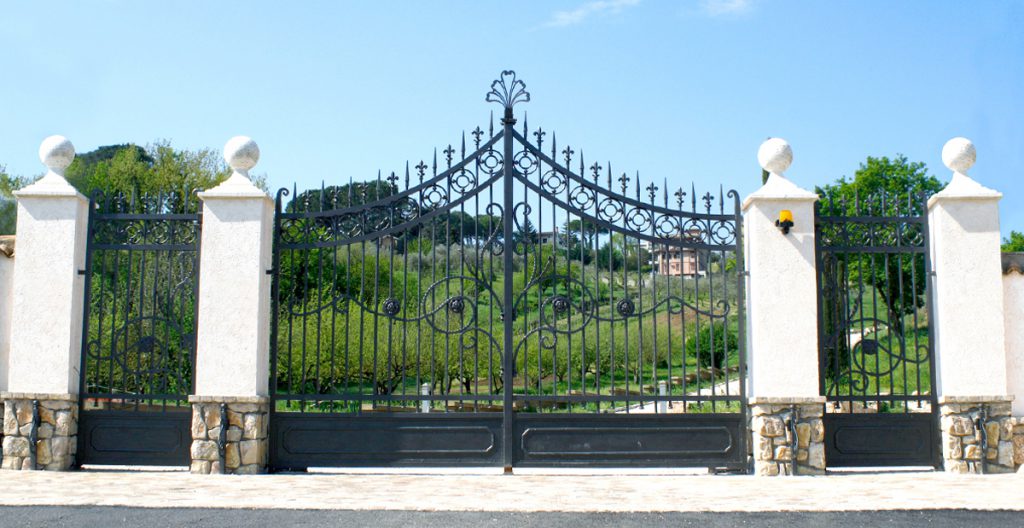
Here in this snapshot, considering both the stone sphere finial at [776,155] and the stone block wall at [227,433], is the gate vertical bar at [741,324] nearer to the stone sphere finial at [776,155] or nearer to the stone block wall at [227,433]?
the stone sphere finial at [776,155]

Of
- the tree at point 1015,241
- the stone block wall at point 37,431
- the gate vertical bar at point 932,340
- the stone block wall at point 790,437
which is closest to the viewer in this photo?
the stone block wall at point 790,437

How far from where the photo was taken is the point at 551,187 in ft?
28.4

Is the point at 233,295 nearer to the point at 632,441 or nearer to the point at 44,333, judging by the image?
the point at 44,333

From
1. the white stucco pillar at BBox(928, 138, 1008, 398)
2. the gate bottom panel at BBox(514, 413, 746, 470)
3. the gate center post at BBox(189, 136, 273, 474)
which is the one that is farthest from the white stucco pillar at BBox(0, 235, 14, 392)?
the white stucco pillar at BBox(928, 138, 1008, 398)

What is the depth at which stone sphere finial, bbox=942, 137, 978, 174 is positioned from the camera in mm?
8484

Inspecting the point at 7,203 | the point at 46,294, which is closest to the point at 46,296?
the point at 46,294

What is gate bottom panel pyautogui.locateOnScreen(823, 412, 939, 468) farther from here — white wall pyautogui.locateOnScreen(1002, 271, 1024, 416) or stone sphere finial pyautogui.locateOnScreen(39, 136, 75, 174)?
stone sphere finial pyautogui.locateOnScreen(39, 136, 75, 174)

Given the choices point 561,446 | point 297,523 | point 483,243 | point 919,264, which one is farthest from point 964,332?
point 919,264

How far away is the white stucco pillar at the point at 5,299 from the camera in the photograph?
336 inches

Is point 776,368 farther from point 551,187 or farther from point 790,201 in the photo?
point 551,187

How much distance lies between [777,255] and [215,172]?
92.4 ft

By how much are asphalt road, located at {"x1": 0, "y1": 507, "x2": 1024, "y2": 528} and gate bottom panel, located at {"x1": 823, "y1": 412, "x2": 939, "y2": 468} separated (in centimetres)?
248

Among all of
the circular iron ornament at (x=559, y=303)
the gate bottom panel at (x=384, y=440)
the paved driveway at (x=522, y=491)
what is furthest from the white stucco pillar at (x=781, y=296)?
the gate bottom panel at (x=384, y=440)

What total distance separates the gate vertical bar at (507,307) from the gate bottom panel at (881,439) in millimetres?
2855
